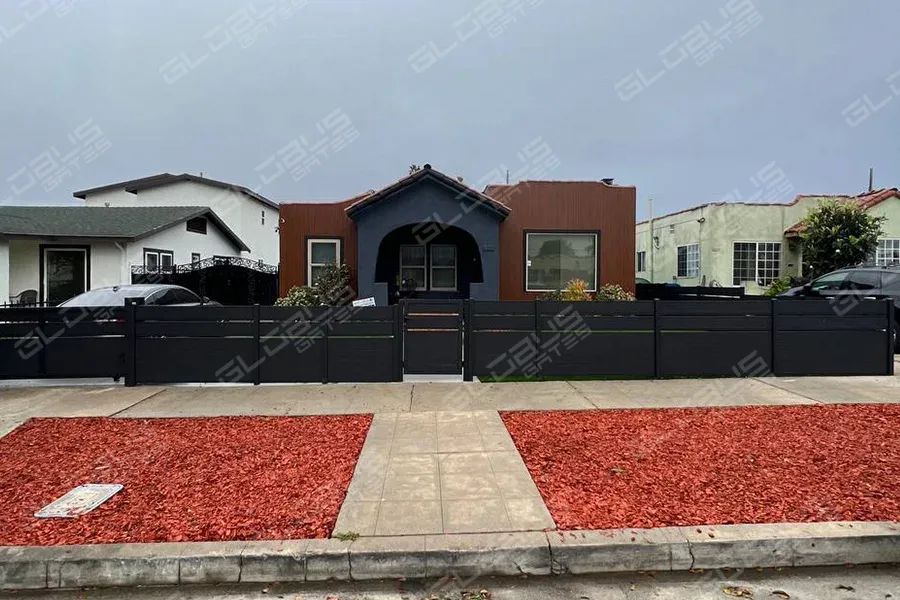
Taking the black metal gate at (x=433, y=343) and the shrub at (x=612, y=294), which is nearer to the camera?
the black metal gate at (x=433, y=343)

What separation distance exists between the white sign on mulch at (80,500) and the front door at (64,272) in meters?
17.4

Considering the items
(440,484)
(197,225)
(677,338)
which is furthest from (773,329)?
(197,225)

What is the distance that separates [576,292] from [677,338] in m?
4.14

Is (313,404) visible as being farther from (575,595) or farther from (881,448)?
(881,448)

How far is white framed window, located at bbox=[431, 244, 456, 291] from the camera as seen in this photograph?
14688mm

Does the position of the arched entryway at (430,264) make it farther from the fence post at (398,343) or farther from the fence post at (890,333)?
the fence post at (890,333)

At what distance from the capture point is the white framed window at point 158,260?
19406mm

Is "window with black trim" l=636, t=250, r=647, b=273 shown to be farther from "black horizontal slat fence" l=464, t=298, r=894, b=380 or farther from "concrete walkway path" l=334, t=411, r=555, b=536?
"concrete walkway path" l=334, t=411, r=555, b=536

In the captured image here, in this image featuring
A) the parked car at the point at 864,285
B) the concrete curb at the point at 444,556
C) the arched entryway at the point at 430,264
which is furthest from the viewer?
the arched entryway at the point at 430,264

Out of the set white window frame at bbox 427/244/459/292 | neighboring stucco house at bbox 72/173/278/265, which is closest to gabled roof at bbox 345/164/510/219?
white window frame at bbox 427/244/459/292

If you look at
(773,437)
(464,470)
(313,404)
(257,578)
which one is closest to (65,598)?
(257,578)

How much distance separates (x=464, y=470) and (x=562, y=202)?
10.2m

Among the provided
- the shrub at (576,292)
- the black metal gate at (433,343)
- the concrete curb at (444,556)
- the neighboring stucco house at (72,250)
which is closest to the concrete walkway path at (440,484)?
the concrete curb at (444,556)

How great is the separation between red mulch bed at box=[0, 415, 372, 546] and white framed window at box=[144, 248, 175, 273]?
571 inches
